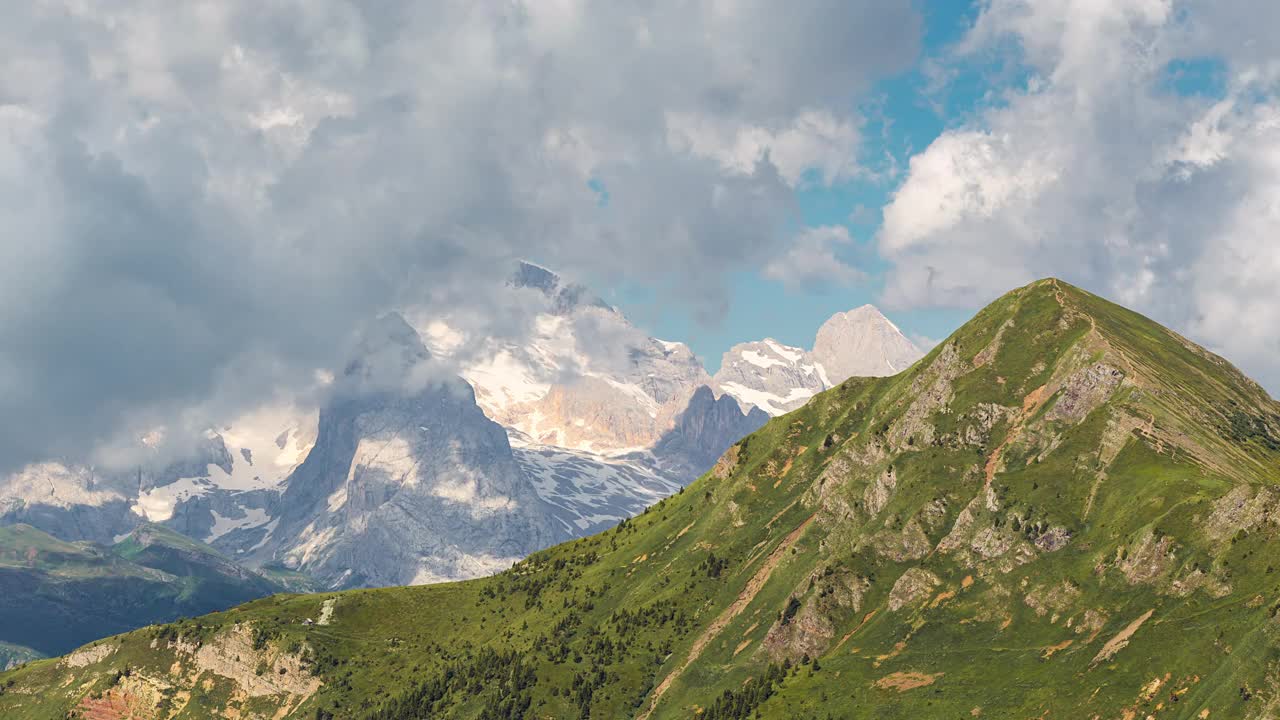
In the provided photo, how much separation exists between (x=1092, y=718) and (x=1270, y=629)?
113 ft

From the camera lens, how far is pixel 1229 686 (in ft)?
593

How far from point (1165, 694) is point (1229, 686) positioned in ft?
42.7

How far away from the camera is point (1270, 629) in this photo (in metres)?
184

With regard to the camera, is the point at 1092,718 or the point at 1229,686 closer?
the point at 1229,686

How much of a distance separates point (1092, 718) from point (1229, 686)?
84.3ft

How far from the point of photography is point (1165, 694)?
192 meters

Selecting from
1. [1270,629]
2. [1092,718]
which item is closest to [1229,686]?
[1270,629]

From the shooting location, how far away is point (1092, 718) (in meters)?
198

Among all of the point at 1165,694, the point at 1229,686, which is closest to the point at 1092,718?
A: the point at 1165,694

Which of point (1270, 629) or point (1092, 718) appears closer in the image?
point (1270, 629)

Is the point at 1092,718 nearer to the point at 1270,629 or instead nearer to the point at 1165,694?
the point at 1165,694

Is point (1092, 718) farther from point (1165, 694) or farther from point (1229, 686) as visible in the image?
point (1229, 686)

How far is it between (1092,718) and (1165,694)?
Result: 13.6 metres
